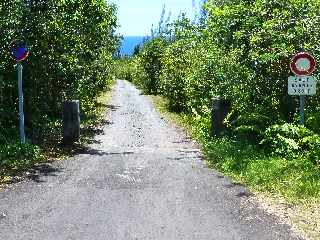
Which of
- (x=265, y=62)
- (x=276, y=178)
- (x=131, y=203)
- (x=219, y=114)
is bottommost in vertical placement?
(x=131, y=203)

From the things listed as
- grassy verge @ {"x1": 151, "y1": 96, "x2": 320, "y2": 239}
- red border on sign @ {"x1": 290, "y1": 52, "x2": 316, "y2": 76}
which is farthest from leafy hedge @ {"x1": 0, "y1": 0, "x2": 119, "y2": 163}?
red border on sign @ {"x1": 290, "y1": 52, "x2": 316, "y2": 76}

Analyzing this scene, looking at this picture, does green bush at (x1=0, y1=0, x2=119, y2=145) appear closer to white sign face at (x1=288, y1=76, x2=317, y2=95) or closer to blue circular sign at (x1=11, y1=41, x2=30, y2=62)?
blue circular sign at (x1=11, y1=41, x2=30, y2=62)

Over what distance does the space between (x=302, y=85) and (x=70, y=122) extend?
248 inches

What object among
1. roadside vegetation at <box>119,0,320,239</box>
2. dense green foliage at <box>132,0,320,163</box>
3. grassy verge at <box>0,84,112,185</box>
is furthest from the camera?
dense green foliage at <box>132,0,320,163</box>

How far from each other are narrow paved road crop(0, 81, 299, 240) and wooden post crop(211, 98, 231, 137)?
1.59m

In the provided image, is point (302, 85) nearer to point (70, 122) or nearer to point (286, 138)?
point (286, 138)

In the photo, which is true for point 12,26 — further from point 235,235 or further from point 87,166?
point 235,235

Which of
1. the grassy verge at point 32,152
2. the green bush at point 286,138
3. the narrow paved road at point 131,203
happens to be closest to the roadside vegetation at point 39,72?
the grassy verge at point 32,152

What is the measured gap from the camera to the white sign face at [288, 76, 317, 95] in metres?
10.7

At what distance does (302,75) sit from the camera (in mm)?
10664

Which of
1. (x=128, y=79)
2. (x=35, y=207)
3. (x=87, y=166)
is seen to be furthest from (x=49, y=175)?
(x=128, y=79)

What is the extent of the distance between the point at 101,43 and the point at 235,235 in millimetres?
19832

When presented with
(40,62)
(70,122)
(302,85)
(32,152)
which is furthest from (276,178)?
(40,62)

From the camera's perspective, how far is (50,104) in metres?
16.5
